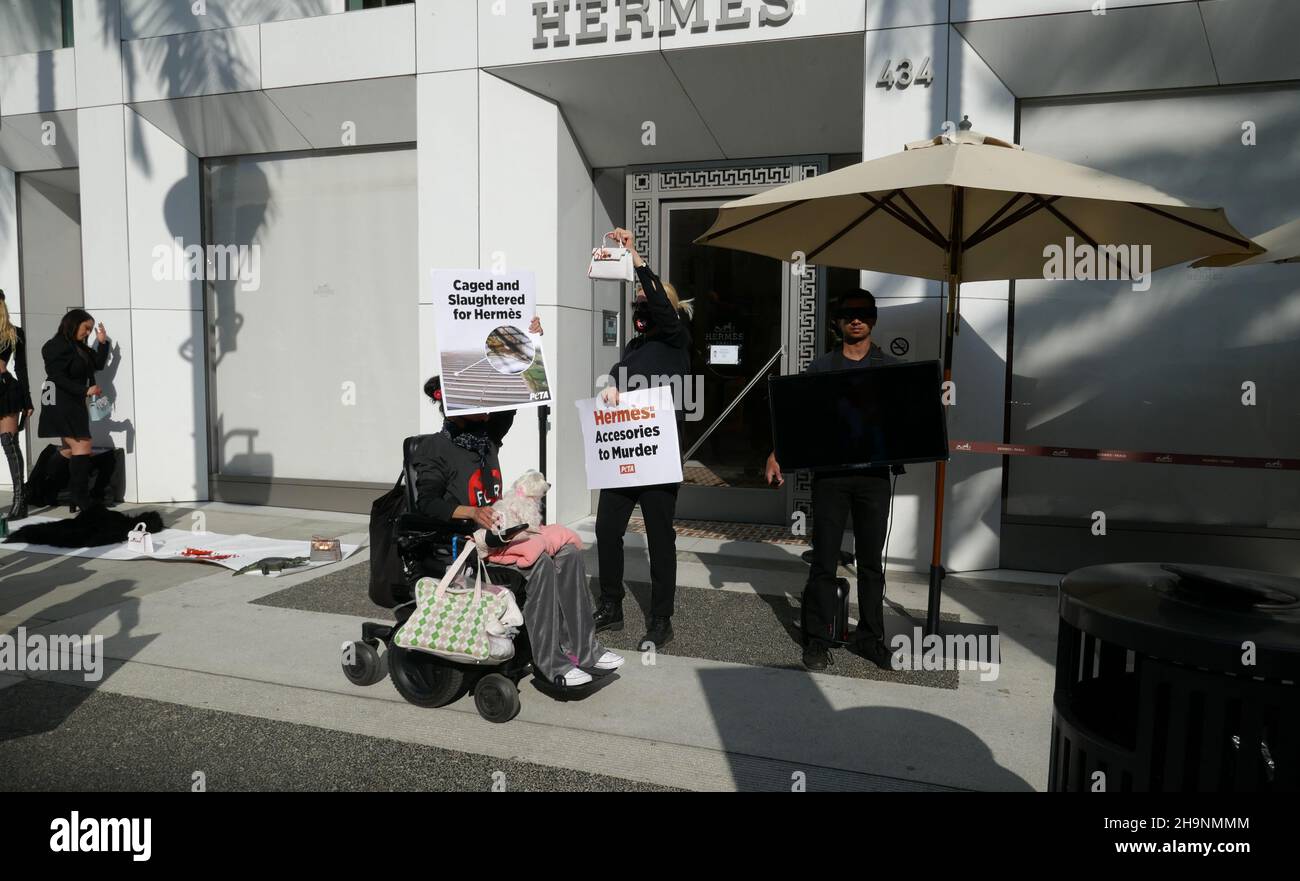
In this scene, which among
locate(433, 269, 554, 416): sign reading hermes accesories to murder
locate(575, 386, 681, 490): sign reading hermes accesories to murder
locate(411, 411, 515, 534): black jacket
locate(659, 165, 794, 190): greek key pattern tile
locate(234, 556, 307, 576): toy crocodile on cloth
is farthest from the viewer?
locate(659, 165, 794, 190): greek key pattern tile

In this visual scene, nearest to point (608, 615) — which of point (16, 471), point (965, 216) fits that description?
point (965, 216)

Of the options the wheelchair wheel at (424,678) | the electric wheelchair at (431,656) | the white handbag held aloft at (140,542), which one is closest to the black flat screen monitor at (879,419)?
the electric wheelchair at (431,656)

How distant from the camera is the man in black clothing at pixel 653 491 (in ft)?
16.9

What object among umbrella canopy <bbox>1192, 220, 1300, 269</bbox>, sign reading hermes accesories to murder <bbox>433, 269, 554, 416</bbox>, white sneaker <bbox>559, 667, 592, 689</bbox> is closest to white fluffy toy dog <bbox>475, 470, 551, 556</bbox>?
sign reading hermes accesories to murder <bbox>433, 269, 554, 416</bbox>

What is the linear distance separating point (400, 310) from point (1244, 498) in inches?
287

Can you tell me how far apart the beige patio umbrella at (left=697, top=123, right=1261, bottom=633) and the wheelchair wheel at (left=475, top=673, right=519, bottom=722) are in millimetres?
2499

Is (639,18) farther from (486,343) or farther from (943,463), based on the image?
(943,463)

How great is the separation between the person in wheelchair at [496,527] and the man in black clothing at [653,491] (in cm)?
75

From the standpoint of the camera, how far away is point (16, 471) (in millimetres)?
8719

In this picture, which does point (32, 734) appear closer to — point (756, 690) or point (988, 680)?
point (756, 690)

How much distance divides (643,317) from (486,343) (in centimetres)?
99

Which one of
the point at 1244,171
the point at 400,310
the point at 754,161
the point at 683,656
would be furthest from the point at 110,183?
the point at 1244,171

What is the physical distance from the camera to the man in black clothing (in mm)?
5141

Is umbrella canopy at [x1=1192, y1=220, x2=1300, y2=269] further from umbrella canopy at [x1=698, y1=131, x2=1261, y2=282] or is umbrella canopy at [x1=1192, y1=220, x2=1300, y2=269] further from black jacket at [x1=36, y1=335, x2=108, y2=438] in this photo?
black jacket at [x1=36, y1=335, x2=108, y2=438]
